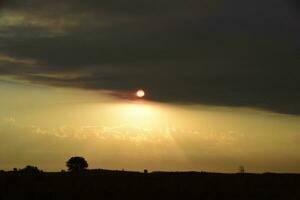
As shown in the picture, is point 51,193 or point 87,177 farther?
point 87,177

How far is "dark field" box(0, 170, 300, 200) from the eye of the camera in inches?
1529

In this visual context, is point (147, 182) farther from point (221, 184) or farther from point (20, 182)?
point (20, 182)

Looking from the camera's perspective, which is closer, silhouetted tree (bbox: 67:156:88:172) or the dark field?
the dark field

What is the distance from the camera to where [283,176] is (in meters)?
45.4

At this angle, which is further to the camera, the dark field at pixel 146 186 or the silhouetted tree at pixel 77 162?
the silhouetted tree at pixel 77 162

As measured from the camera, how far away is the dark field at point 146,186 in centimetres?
3884

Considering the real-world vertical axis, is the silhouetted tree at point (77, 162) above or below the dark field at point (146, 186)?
above

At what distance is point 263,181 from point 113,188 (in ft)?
30.1

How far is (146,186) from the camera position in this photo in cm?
4094

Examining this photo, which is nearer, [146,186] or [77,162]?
[146,186]

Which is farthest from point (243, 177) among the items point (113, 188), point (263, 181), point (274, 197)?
point (113, 188)

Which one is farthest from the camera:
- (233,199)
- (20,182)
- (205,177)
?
(205,177)

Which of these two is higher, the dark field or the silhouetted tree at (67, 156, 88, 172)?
the silhouetted tree at (67, 156, 88, 172)

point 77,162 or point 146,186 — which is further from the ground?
point 77,162
